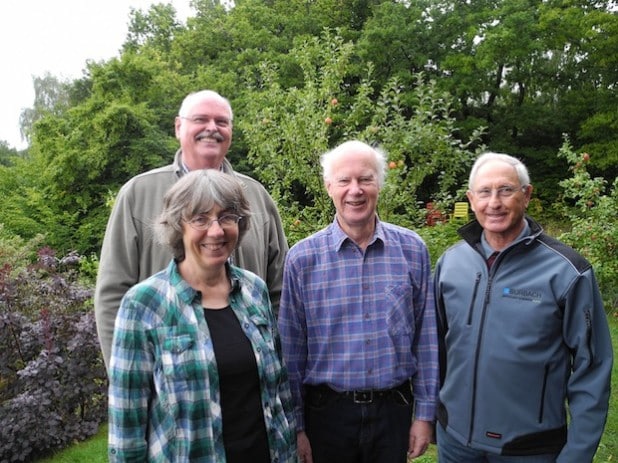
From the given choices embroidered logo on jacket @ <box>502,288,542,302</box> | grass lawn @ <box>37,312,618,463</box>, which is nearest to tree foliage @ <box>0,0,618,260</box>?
grass lawn @ <box>37,312,618,463</box>

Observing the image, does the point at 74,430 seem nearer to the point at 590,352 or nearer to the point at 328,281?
the point at 328,281

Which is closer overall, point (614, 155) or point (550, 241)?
point (550, 241)

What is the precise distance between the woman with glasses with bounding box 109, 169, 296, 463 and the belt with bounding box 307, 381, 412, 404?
36 cm

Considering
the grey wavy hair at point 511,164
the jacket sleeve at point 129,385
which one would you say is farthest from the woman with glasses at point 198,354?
the grey wavy hair at point 511,164

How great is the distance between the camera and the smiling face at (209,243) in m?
1.90

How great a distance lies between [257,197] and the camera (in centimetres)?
276

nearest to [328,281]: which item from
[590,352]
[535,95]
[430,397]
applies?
[430,397]

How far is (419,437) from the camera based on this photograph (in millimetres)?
2434

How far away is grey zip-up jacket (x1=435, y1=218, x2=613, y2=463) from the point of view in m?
2.11

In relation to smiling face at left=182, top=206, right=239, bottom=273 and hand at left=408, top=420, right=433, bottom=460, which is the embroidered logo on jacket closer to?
hand at left=408, top=420, right=433, bottom=460

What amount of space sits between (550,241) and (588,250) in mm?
6216

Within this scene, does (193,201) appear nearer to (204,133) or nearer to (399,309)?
(204,133)

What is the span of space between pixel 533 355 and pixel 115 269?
1795 mm

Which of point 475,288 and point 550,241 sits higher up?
point 550,241
